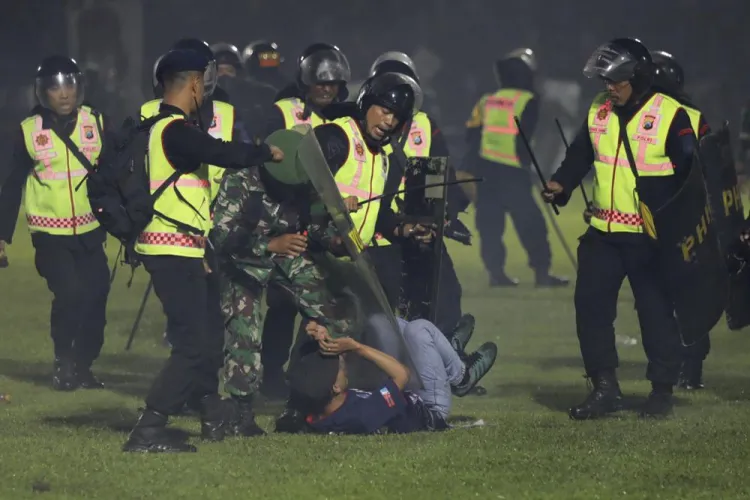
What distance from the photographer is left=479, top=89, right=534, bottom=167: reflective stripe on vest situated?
1741cm

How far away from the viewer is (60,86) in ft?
36.2

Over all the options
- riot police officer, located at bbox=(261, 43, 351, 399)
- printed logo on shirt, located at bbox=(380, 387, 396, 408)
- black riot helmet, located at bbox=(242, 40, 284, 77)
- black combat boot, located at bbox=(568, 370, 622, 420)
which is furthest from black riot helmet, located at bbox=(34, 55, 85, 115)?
black riot helmet, located at bbox=(242, 40, 284, 77)

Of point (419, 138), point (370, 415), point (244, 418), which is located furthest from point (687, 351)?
point (244, 418)

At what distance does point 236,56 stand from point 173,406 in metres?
7.04

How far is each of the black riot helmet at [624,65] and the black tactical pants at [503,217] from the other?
7957 mm

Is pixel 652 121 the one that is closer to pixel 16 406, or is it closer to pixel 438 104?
pixel 16 406

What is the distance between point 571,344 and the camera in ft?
43.3

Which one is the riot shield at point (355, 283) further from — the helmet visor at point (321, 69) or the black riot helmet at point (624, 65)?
the helmet visor at point (321, 69)

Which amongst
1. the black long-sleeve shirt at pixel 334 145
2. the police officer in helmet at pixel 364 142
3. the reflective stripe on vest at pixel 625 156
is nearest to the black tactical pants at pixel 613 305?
the reflective stripe on vest at pixel 625 156

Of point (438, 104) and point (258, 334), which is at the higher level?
point (258, 334)

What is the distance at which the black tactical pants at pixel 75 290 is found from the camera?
36.6ft

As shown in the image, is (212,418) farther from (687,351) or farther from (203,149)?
(687,351)

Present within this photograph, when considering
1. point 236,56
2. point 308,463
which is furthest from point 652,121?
point 236,56

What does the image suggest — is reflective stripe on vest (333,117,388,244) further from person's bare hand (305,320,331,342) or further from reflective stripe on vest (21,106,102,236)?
reflective stripe on vest (21,106,102,236)
